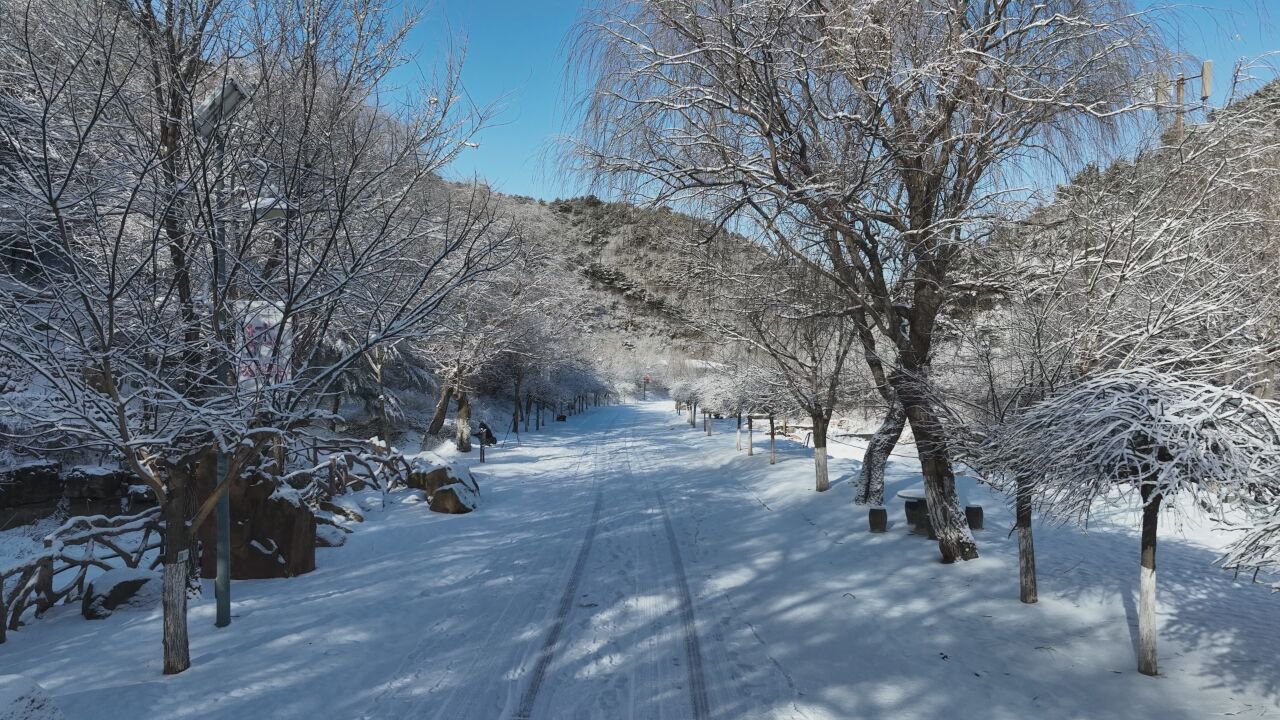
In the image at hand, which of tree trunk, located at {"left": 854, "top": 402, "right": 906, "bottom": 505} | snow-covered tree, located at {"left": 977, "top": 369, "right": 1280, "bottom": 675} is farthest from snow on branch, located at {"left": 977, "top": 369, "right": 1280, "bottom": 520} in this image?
tree trunk, located at {"left": 854, "top": 402, "right": 906, "bottom": 505}

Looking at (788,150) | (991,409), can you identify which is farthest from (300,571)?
(991,409)

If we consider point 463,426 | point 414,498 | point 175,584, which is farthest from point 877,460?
point 463,426

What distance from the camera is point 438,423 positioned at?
22.0 m

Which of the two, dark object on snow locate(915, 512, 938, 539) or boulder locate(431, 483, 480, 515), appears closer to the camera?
dark object on snow locate(915, 512, 938, 539)

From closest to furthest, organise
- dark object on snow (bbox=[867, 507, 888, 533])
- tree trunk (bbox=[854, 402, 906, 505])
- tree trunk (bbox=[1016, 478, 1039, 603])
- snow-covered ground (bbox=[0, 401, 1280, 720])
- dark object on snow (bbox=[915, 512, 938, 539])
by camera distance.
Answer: snow-covered ground (bbox=[0, 401, 1280, 720])
tree trunk (bbox=[1016, 478, 1039, 603])
dark object on snow (bbox=[915, 512, 938, 539])
dark object on snow (bbox=[867, 507, 888, 533])
tree trunk (bbox=[854, 402, 906, 505])

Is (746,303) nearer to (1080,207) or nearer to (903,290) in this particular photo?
(903,290)

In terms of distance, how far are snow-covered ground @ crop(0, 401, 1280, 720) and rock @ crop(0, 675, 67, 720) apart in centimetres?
32

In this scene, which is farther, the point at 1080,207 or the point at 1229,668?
the point at 1080,207

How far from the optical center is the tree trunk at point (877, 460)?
10078 millimetres

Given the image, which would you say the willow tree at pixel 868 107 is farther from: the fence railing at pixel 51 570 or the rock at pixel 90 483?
the rock at pixel 90 483

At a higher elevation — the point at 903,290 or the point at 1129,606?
the point at 903,290

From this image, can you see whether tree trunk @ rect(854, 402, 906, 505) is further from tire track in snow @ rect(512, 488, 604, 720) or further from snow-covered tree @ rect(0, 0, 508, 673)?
snow-covered tree @ rect(0, 0, 508, 673)

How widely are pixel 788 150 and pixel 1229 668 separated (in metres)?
5.71

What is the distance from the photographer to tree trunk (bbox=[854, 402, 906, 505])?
33.1 ft
